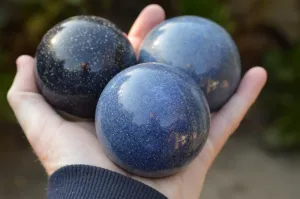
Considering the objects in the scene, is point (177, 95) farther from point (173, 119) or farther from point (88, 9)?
point (88, 9)

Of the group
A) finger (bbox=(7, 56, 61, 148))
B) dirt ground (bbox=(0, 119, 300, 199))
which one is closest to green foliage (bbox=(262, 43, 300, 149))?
dirt ground (bbox=(0, 119, 300, 199))

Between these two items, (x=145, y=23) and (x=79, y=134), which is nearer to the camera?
(x=79, y=134)

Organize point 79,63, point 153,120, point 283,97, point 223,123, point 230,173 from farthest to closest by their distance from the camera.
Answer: point 283,97
point 230,173
point 223,123
point 79,63
point 153,120

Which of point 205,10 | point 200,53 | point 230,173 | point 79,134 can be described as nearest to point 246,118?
point 230,173

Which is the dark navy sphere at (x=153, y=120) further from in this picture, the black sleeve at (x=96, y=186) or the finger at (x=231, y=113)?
the finger at (x=231, y=113)

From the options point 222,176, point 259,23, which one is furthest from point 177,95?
point 259,23

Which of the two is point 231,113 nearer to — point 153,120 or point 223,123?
point 223,123

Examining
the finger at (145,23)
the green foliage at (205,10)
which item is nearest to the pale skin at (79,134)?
the finger at (145,23)
